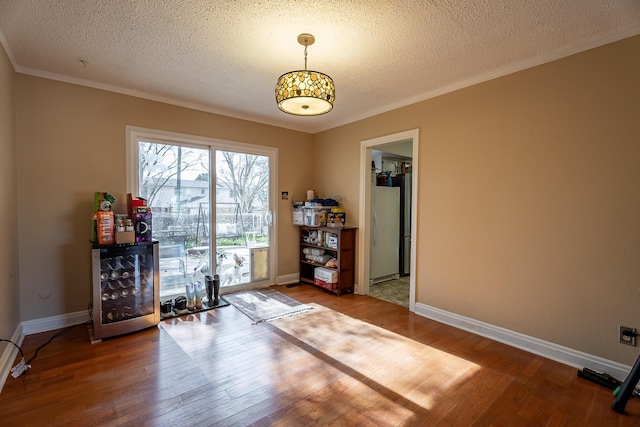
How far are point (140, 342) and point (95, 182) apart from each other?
5.88 ft

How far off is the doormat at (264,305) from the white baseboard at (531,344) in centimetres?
159

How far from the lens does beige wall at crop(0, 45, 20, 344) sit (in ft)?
7.57

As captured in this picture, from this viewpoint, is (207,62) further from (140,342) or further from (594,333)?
(594,333)

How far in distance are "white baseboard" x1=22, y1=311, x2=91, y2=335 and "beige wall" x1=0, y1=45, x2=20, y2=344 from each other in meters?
0.15

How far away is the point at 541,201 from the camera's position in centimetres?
255

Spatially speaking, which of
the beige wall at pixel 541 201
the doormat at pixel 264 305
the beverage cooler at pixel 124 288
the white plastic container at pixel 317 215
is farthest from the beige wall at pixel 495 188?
the doormat at pixel 264 305

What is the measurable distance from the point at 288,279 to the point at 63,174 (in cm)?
317

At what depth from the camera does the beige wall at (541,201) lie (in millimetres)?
2186

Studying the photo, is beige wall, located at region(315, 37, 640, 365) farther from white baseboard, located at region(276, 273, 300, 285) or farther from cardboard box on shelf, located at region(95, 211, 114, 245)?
cardboard box on shelf, located at region(95, 211, 114, 245)

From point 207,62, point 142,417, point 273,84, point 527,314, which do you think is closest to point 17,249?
point 142,417

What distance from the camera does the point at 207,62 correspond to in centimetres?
270

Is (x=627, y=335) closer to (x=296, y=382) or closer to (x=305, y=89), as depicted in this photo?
(x=296, y=382)

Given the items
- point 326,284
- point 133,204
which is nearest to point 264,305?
point 326,284

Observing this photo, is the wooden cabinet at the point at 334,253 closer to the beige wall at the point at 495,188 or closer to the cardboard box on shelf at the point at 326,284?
the cardboard box on shelf at the point at 326,284
